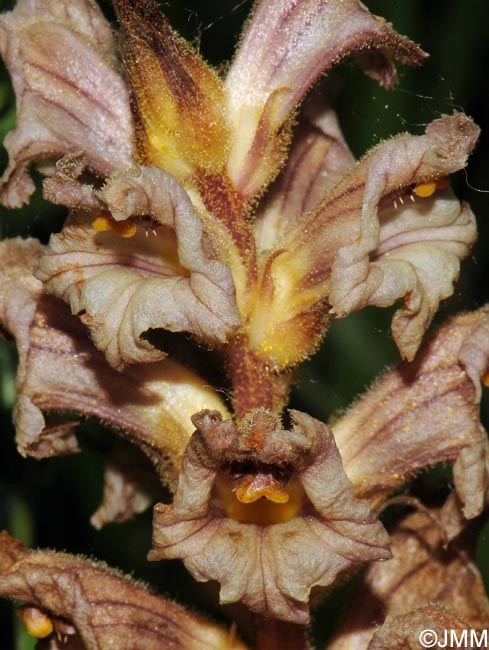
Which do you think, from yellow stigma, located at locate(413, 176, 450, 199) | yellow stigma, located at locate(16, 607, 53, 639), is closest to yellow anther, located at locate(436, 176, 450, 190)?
yellow stigma, located at locate(413, 176, 450, 199)

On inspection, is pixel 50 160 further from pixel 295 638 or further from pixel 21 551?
pixel 295 638

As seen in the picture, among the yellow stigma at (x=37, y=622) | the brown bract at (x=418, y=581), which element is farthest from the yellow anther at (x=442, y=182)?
the yellow stigma at (x=37, y=622)

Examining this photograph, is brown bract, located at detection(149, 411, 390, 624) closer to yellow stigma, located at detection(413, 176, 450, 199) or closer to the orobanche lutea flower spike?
the orobanche lutea flower spike

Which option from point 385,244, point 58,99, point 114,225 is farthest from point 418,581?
point 58,99

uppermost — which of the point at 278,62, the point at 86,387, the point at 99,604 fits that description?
the point at 278,62

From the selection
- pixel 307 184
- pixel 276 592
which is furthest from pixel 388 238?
pixel 276 592

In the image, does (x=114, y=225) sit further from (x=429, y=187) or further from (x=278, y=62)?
(x=429, y=187)
